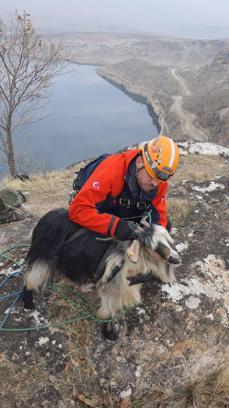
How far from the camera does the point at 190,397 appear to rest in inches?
161

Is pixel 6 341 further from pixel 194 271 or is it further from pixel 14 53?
pixel 14 53

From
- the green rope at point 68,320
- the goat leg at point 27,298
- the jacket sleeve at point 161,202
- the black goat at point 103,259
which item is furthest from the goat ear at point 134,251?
the goat leg at point 27,298

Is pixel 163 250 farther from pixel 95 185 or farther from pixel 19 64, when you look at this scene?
pixel 19 64

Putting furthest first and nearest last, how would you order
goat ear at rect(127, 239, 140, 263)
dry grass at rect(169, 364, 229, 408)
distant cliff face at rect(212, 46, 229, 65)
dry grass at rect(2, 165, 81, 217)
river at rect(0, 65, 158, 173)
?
distant cliff face at rect(212, 46, 229, 65) < river at rect(0, 65, 158, 173) < dry grass at rect(2, 165, 81, 217) < dry grass at rect(169, 364, 229, 408) < goat ear at rect(127, 239, 140, 263)

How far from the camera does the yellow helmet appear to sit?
3.55m

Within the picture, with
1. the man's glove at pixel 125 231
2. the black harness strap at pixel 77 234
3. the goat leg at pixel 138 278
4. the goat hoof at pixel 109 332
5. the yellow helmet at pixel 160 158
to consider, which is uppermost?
the yellow helmet at pixel 160 158

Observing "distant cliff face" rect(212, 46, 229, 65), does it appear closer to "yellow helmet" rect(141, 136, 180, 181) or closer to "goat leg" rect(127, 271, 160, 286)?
"yellow helmet" rect(141, 136, 180, 181)

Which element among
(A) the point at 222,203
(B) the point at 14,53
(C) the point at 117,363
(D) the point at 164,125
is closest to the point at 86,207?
(C) the point at 117,363

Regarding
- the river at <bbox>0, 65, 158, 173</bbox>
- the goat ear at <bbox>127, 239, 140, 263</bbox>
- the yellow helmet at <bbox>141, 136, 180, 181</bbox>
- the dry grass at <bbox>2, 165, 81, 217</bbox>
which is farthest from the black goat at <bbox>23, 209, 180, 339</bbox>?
the river at <bbox>0, 65, 158, 173</bbox>

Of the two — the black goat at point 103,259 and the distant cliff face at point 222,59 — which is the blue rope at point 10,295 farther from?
the distant cliff face at point 222,59

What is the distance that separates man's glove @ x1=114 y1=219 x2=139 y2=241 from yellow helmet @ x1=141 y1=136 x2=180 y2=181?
540 millimetres

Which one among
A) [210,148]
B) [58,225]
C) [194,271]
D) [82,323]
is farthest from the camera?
[210,148]

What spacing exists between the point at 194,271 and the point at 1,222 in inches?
129

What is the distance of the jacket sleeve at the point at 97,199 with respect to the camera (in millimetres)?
3594
